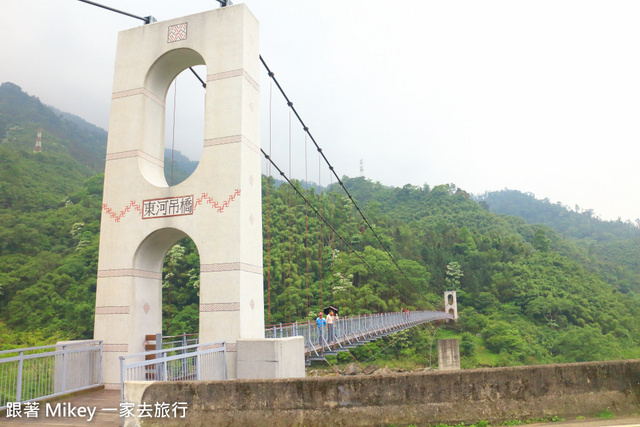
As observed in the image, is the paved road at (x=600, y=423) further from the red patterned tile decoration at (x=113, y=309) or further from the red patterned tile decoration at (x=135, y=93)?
the red patterned tile decoration at (x=135, y=93)

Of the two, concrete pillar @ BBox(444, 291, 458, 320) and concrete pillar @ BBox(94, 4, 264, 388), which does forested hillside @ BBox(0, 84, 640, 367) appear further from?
concrete pillar @ BBox(94, 4, 264, 388)

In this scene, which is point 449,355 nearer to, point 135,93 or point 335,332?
point 335,332

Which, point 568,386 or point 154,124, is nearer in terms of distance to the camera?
point 568,386

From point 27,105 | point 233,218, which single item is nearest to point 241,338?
point 233,218

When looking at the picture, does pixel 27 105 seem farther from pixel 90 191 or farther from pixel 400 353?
pixel 400 353

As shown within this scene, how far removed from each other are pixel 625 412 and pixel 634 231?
136 m

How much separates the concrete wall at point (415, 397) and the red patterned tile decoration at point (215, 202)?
177 inches

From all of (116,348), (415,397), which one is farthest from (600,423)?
(116,348)

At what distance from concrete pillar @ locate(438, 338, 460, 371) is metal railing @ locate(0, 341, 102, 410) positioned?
46.4 feet

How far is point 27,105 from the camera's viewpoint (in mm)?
80875

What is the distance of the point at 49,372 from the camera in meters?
7.55

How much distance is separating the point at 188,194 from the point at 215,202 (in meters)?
0.64

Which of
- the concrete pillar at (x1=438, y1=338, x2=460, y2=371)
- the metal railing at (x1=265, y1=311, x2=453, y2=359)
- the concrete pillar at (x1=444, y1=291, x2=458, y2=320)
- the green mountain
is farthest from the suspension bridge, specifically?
the green mountain

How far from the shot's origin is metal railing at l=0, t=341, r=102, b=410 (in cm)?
666
